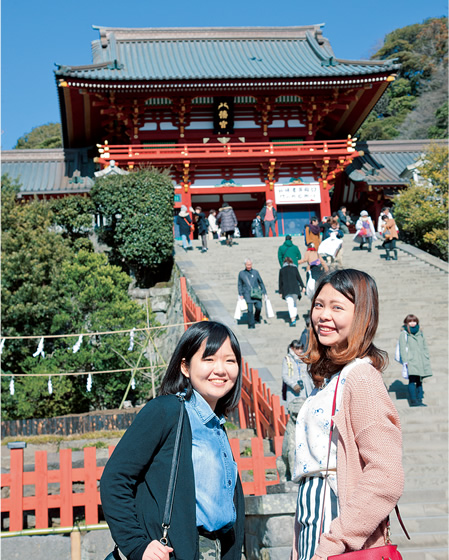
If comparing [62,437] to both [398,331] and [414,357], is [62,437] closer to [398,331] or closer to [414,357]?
[414,357]

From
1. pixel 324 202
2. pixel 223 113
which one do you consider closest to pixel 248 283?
pixel 324 202

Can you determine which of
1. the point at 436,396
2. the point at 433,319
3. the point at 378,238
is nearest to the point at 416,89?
the point at 378,238

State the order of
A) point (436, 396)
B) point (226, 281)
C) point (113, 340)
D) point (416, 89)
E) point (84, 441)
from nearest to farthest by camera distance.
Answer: point (436, 396)
point (84, 441)
point (113, 340)
point (226, 281)
point (416, 89)

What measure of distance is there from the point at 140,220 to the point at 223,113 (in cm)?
792

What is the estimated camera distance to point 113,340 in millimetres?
11430

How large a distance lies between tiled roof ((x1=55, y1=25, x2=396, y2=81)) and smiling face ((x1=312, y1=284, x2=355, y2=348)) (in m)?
17.5

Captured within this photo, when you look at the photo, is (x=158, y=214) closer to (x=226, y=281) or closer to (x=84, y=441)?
(x=226, y=281)

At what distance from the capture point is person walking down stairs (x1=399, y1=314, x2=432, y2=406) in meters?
7.49

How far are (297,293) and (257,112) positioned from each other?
1273 centimetres

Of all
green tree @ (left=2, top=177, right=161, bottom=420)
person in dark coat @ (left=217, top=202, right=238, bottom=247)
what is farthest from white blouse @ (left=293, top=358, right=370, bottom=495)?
person in dark coat @ (left=217, top=202, right=238, bottom=247)

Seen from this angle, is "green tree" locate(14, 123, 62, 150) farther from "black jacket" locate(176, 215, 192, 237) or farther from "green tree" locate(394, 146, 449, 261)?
"green tree" locate(394, 146, 449, 261)

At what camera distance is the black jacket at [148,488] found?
2010 mm

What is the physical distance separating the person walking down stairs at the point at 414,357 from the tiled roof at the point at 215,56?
541 inches

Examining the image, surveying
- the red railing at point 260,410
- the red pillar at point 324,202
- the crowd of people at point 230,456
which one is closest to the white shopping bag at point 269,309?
the red railing at point 260,410
